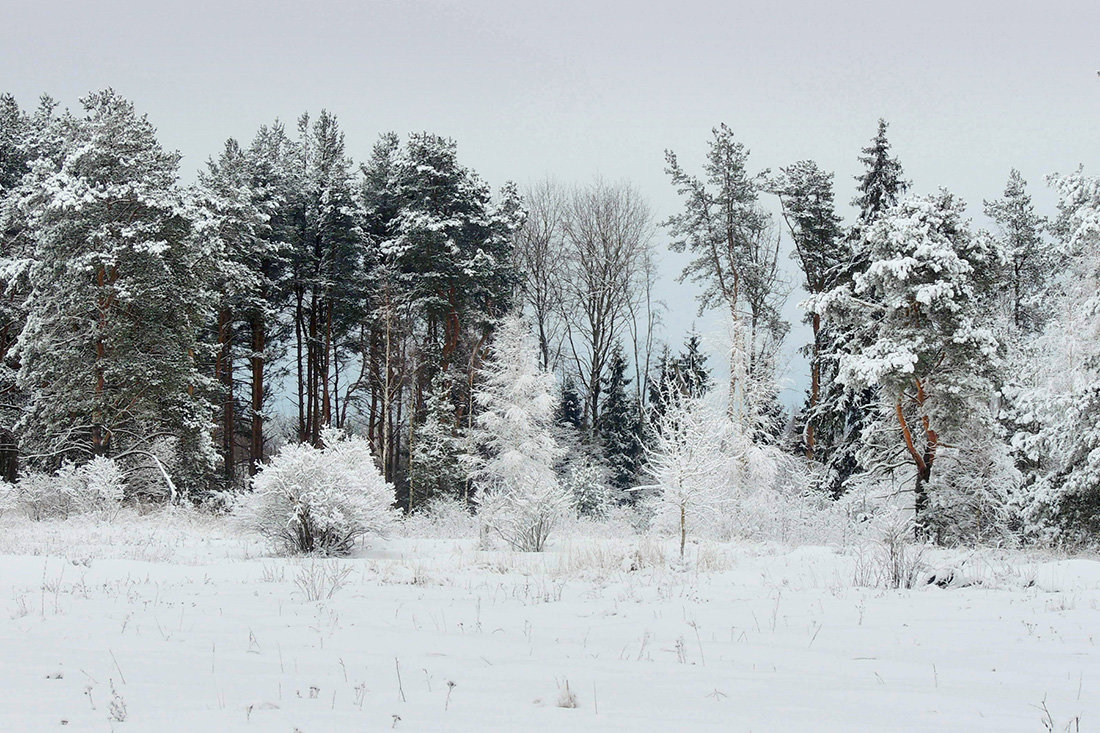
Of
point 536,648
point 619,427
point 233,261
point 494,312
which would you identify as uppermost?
point 233,261

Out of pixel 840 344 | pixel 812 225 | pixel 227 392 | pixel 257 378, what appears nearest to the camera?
pixel 840 344

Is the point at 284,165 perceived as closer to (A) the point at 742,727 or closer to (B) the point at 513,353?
(B) the point at 513,353

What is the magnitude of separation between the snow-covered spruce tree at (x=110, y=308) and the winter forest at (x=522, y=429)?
0.39ft

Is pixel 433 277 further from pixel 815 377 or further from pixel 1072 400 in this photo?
pixel 1072 400

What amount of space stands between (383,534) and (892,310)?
12.6 metres

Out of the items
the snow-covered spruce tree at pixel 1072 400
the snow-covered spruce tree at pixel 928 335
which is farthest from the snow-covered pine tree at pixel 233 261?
the snow-covered spruce tree at pixel 1072 400

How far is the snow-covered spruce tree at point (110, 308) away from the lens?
66.3 ft

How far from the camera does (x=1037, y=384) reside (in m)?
16.4

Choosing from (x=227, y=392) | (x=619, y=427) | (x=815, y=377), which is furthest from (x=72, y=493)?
(x=619, y=427)

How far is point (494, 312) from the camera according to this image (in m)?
30.7

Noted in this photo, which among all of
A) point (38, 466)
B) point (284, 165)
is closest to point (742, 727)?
point (38, 466)

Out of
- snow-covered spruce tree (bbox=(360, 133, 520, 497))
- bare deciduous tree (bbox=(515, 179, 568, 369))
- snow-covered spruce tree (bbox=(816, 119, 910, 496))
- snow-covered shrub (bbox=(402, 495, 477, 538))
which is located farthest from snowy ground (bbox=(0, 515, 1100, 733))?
bare deciduous tree (bbox=(515, 179, 568, 369))

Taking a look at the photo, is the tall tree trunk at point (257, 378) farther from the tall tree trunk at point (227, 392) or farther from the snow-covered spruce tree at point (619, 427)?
the snow-covered spruce tree at point (619, 427)

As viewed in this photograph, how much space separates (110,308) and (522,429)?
12753mm
